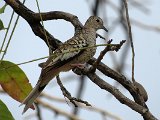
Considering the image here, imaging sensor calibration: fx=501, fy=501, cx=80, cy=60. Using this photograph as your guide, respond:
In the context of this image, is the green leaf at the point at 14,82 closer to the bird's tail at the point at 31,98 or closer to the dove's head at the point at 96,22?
the bird's tail at the point at 31,98

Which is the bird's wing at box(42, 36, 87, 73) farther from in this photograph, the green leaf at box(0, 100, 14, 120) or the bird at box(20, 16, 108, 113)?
the green leaf at box(0, 100, 14, 120)

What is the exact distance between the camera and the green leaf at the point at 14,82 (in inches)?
65.1

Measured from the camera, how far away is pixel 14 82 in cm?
169

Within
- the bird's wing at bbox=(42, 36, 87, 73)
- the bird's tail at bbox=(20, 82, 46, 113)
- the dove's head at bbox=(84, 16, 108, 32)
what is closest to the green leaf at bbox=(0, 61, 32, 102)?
the bird's tail at bbox=(20, 82, 46, 113)

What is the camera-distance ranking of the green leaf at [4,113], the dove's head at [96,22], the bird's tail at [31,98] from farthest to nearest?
1. the dove's head at [96,22]
2. the bird's tail at [31,98]
3. the green leaf at [4,113]

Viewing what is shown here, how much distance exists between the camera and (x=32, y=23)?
1907 millimetres

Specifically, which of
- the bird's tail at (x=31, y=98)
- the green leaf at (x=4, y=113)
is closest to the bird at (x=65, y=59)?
the bird's tail at (x=31, y=98)

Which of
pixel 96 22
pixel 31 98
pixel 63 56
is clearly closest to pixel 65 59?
pixel 63 56

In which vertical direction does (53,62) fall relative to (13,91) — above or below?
above

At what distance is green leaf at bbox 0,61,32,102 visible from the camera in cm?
165

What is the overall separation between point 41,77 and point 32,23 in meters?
0.22

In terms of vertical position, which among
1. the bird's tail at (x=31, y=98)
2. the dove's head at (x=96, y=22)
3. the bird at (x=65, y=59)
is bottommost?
the bird's tail at (x=31, y=98)

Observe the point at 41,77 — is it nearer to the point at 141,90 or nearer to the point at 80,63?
the point at 80,63

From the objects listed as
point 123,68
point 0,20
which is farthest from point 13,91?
point 123,68
